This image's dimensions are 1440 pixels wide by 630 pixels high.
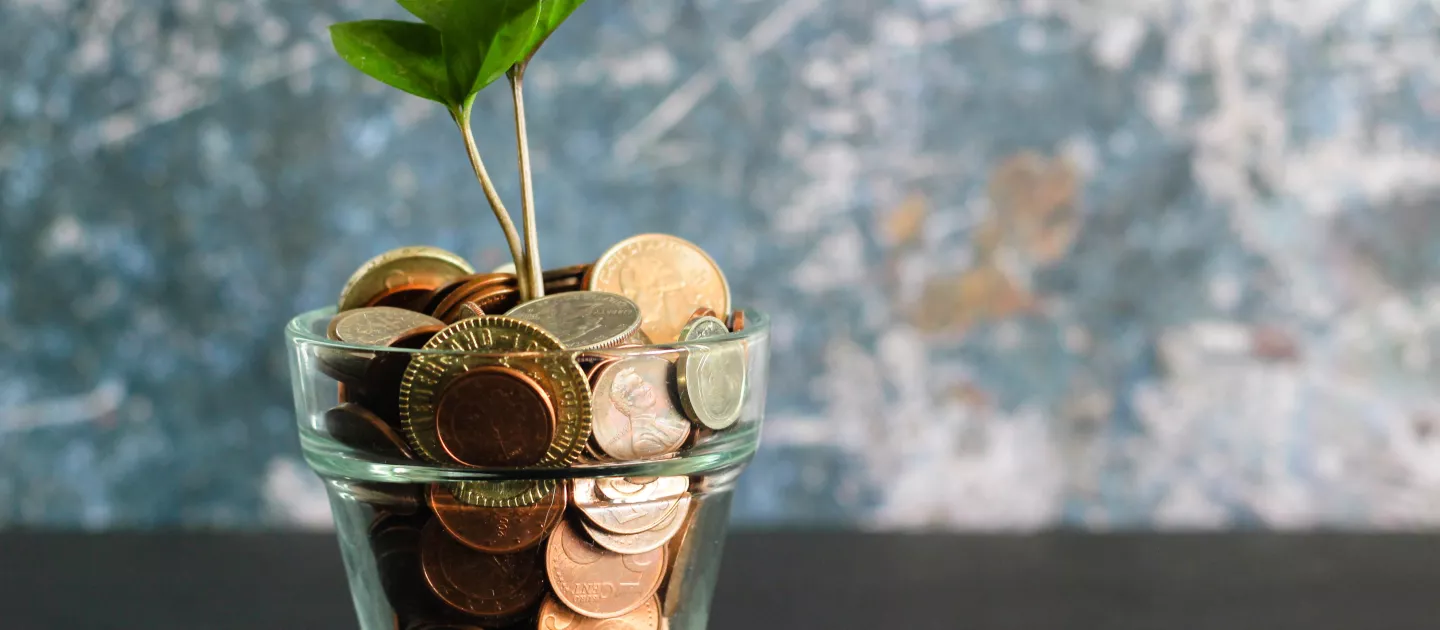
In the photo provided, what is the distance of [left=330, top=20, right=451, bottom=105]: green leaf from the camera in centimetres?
75

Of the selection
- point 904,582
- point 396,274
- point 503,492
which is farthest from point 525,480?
point 904,582

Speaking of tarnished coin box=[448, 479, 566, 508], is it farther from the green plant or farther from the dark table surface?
the dark table surface

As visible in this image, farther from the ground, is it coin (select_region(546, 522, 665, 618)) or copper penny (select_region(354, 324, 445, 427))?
copper penny (select_region(354, 324, 445, 427))

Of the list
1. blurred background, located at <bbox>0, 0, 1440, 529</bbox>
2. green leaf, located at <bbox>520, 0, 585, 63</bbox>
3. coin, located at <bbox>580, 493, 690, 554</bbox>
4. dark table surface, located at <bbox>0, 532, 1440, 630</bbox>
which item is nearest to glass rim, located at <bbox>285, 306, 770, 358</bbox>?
coin, located at <bbox>580, 493, 690, 554</bbox>

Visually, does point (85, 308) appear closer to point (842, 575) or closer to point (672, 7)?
point (672, 7)

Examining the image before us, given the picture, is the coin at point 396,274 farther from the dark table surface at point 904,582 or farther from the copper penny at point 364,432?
the dark table surface at point 904,582

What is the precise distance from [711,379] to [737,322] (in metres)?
0.11

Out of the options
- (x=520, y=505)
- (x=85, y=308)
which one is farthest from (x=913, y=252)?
(x=85, y=308)

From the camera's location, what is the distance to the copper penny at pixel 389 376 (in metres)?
0.64

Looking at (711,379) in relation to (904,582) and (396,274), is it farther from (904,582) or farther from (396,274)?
(904,582)

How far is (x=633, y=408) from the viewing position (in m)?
0.65

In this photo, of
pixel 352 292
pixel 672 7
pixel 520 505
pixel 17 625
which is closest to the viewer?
pixel 520 505

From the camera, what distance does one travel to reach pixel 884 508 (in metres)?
1.57

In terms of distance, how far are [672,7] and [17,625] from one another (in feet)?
3.23
